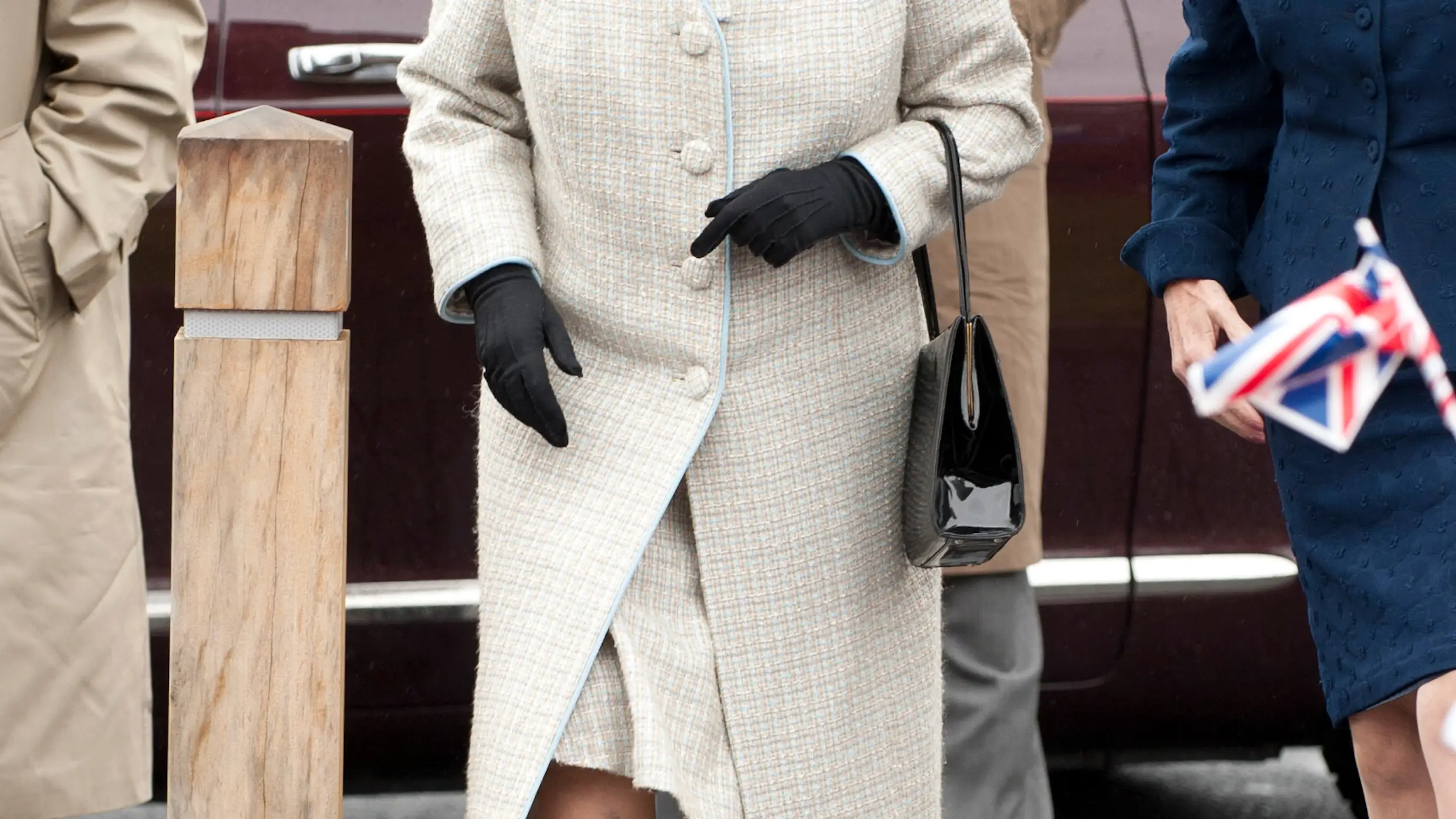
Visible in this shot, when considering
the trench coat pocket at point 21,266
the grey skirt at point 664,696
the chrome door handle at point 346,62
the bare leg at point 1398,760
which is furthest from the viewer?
the chrome door handle at point 346,62

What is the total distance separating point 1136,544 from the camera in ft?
12.4

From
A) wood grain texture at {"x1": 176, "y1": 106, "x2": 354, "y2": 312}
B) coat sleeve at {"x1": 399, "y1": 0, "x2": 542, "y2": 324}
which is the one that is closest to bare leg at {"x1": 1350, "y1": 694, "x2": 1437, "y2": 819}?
coat sleeve at {"x1": 399, "y1": 0, "x2": 542, "y2": 324}

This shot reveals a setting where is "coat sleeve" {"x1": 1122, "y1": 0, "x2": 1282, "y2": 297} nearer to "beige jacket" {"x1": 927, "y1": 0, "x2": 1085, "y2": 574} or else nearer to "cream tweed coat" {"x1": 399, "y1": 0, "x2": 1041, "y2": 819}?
"cream tweed coat" {"x1": 399, "y1": 0, "x2": 1041, "y2": 819}

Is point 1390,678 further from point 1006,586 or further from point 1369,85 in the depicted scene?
point 1006,586

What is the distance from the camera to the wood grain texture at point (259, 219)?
2.10 metres

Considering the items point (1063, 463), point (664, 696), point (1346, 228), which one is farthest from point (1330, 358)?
point (1063, 463)

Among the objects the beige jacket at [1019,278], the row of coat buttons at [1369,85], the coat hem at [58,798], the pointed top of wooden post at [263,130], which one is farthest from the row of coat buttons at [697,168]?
the coat hem at [58,798]

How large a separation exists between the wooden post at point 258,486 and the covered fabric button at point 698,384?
376 mm

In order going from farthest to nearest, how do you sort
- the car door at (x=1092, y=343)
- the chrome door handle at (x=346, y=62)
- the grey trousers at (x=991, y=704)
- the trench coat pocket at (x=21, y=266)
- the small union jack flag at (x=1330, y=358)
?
the car door at (x=1092, y=343), the chrome door handle at (x=346, y=62), the grey trousers at (x=991, y=704), the trench coat pocket at (x=21, y=266), the small union jack flag at (x=1330, y=358)

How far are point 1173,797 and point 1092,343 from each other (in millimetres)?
1169

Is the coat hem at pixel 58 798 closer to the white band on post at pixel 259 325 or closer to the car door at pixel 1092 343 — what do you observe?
the white band on post at pixel 259 325

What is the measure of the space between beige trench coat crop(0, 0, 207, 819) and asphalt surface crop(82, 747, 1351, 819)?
4.33 feet

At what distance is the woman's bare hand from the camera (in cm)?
235

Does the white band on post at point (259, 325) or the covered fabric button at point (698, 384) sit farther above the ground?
the white band on post at point (259, 325)
